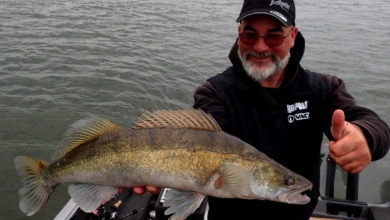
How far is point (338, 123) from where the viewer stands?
1987mm

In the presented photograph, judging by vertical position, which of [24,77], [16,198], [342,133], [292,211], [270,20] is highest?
[270,20]

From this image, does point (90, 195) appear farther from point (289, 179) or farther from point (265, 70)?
point (265, 70)

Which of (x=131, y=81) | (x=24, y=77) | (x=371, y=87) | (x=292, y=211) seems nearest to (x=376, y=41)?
(x=371, y=87)

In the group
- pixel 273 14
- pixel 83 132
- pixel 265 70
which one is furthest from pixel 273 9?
pixel 83 132

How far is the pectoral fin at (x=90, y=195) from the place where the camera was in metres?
2.78

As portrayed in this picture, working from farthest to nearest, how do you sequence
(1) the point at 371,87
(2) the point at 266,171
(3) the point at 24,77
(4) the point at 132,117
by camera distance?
1. (1) the point at 371,87
2. (3) the point at 24,77
3. (4) the point at 132,117
4. (2) the point at 266,171

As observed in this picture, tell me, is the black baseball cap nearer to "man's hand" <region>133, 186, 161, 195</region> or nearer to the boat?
"man's hand" <region>133, 186, 161, 195</region>

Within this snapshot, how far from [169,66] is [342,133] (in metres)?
9.42

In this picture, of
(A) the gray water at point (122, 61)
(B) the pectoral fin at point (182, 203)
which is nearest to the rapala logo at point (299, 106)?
(B) the pectoral fin at point (182, 203)

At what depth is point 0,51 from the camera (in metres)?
10.8

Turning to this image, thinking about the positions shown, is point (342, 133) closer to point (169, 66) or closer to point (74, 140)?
point (74, 140)

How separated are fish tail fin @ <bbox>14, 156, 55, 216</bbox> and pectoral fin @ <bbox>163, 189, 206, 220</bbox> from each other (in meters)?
1.03

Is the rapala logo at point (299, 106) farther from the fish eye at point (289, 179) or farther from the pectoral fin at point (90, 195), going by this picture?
the pectoral fin at point (90, 195)

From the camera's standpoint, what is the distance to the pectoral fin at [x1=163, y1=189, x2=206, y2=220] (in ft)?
8.23
